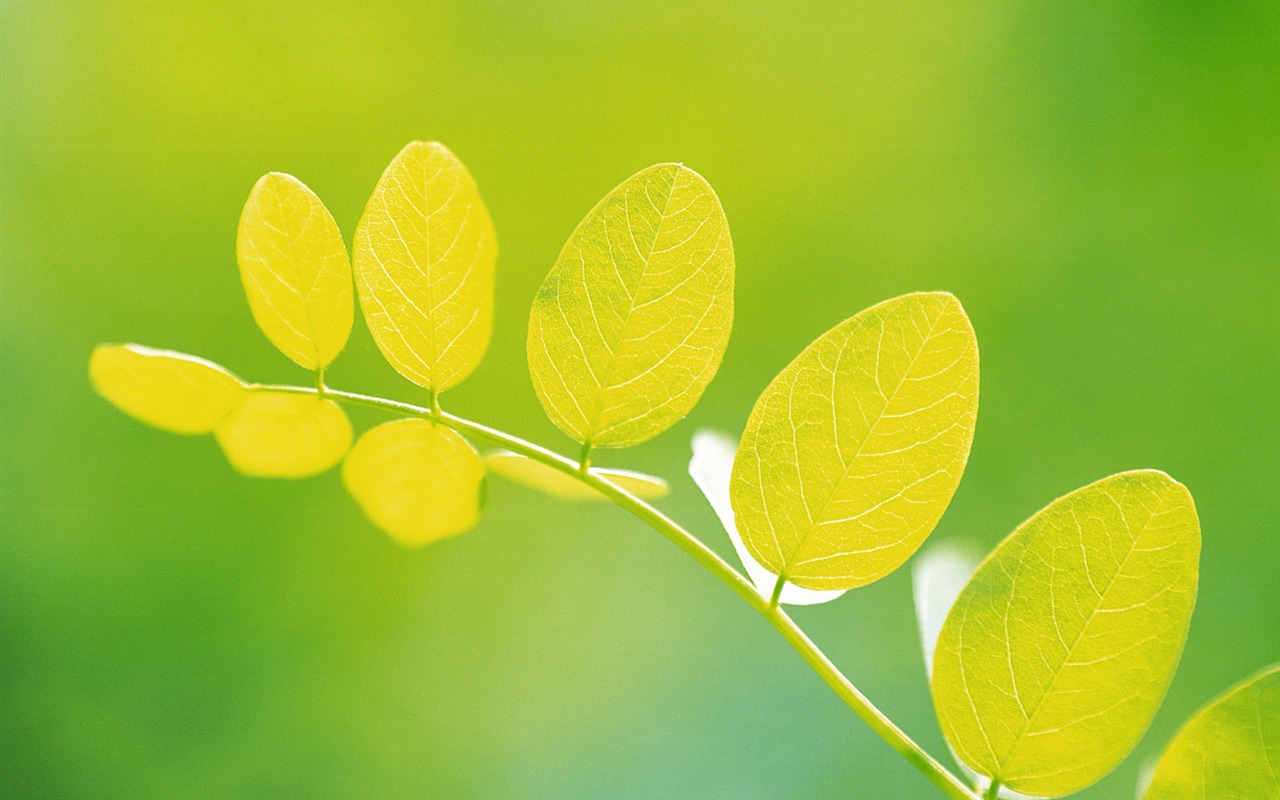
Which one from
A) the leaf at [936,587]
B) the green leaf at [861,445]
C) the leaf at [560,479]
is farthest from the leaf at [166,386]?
the leaf at [936,587]

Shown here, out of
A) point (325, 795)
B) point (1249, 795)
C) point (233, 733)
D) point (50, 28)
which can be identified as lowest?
point (325, 795)

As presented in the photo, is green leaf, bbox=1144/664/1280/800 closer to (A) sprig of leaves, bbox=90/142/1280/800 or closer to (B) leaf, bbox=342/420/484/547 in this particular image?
(A) sprig of leaves, bbox=90/142/1280/800

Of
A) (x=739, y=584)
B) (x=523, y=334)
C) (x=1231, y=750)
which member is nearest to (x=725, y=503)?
(x=739, y=584)

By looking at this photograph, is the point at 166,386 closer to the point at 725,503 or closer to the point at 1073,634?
the point at 725,503

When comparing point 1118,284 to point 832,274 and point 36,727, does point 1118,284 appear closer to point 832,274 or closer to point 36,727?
point 832,274

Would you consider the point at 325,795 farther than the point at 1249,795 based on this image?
Yes

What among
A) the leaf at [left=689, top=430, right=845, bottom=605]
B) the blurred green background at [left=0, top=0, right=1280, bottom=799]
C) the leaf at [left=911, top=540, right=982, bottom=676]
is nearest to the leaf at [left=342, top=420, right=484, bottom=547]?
the leaf at [left=689, top=430, right=845, bottom=605]

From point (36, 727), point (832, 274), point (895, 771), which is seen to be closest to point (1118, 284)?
point (832, 274)
